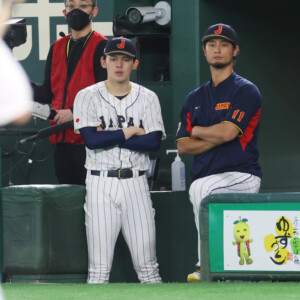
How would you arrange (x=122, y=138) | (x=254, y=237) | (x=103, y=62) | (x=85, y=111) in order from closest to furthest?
(x=254, y=237), (x=122, y=138), (x=85, y=111), (x=103, y=62)

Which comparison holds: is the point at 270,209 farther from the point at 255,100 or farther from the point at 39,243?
the point at 39,243

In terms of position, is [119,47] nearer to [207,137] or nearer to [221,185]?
[207,137]

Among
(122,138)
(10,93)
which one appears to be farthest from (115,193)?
(10,93)

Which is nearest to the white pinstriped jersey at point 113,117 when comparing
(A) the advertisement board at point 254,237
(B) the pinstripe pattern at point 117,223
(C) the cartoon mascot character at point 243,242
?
(B) the pinstripe pattern at point 117,223

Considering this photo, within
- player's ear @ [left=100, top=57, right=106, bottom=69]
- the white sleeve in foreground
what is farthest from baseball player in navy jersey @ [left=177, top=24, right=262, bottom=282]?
the white sleeve in foreground

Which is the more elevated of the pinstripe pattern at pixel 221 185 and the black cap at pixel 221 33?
the black cap at pixel 221 33

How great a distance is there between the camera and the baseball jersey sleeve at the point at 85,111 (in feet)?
18.0

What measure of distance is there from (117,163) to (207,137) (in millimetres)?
678

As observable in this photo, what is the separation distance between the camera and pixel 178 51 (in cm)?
672

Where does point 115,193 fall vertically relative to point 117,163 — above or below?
below

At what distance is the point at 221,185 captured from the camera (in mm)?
5199

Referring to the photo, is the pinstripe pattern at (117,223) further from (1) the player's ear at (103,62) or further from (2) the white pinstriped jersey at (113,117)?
(1) the player's ear at (103,62)

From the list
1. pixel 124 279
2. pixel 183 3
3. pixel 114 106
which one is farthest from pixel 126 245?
pixel 183 3

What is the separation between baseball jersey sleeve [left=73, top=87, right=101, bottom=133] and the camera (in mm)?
5488
